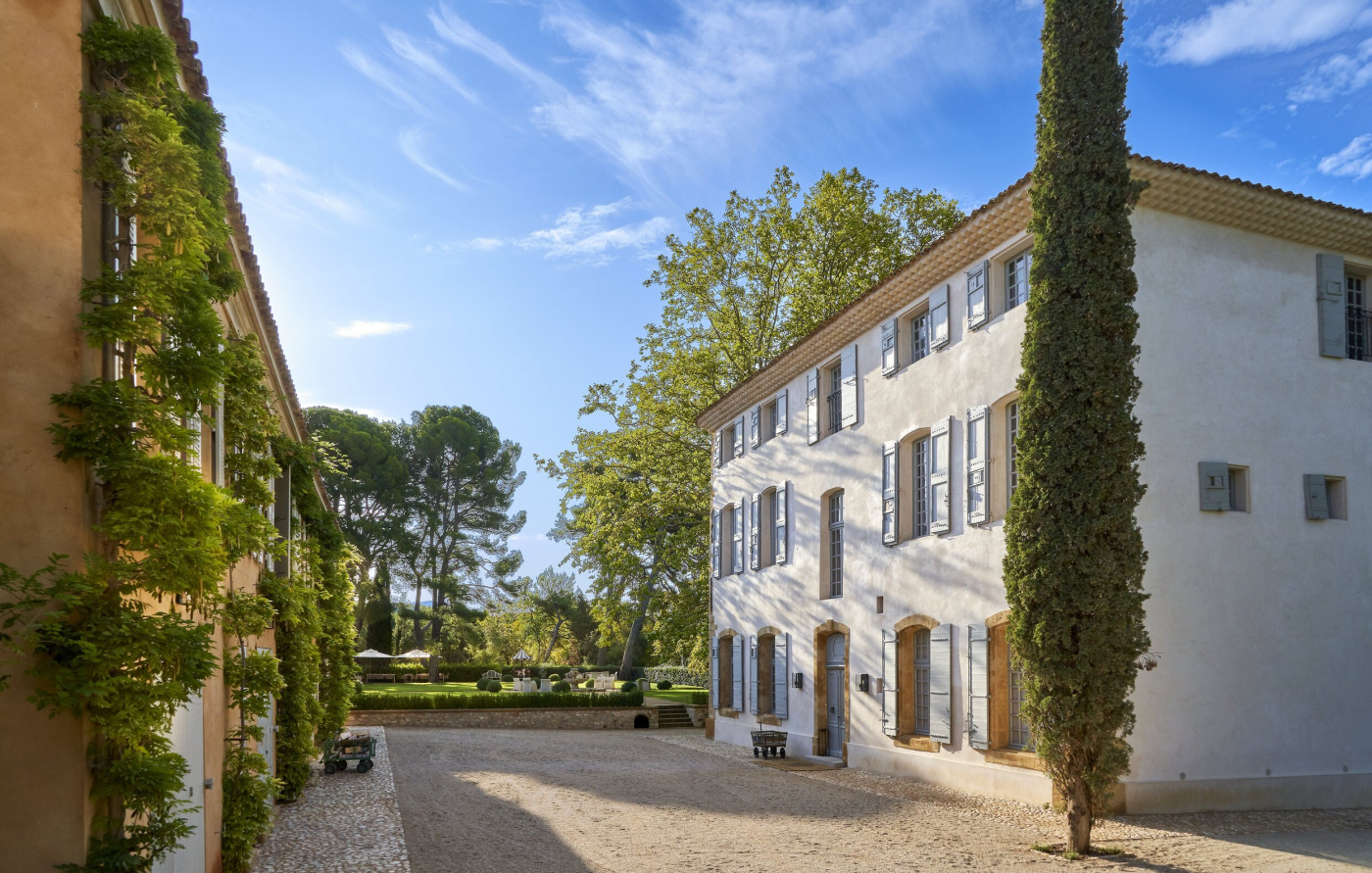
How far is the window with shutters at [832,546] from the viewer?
20609 mm

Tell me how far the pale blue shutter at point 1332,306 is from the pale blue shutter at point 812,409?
9.07 metres

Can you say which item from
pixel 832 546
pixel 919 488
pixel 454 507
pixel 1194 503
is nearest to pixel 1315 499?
pixel 1194 503

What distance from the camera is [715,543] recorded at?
2695cm

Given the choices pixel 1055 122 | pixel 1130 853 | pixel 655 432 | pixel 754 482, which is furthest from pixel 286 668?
pixel 655 432

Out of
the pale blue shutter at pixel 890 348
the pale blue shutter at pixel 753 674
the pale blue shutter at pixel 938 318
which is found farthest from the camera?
the pale blue shutter at pixel 753 674

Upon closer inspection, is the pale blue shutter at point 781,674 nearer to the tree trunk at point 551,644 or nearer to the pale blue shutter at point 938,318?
the pale blue shutter at point 938,318

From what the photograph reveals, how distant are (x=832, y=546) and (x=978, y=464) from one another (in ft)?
21.3

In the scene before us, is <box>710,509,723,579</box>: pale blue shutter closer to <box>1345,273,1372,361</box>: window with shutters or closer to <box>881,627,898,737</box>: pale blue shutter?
<box>881,627,898,737</box>: pale blue shutter

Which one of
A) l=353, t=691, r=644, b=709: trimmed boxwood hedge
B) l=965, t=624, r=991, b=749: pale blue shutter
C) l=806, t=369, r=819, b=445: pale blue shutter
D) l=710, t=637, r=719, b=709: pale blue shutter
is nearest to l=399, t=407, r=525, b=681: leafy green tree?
l=353, t=691, r=644, b=709: trimmed boxwood hedge

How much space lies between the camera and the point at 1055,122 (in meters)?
11.2

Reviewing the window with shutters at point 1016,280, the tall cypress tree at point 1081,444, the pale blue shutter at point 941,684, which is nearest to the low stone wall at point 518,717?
the pale blue shutter at point 941,684

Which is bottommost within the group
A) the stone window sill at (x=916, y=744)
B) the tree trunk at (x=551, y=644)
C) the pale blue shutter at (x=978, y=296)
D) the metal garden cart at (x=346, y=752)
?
the tree trunk at (x=551, y=644)

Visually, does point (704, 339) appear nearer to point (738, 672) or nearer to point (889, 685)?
point (738, 672)

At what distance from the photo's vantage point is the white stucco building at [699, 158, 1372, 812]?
12820mm
